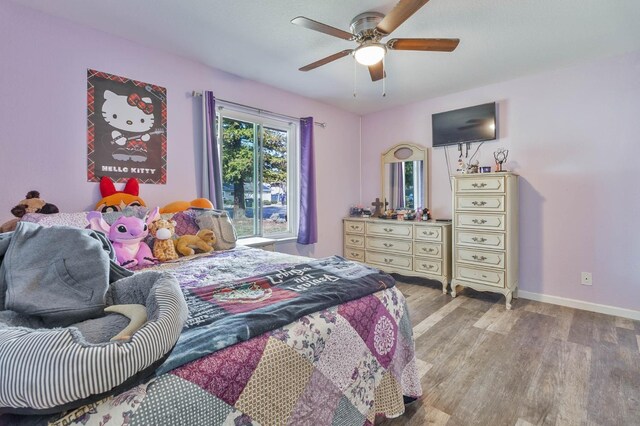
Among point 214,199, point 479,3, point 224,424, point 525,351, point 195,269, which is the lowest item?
point 525,351

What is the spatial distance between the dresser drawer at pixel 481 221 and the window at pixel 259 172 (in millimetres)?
1968

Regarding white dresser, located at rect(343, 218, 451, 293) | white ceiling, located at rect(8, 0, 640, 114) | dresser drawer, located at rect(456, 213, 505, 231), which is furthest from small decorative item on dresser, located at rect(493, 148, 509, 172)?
white dresser, located at rect(343, 218, 451, 293)

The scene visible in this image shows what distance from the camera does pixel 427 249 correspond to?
3.60 metres

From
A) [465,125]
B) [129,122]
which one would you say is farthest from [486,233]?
[129,122]

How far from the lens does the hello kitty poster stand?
2363 mm

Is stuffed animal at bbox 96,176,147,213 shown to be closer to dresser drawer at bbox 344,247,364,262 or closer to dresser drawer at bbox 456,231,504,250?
dresser drawer at bbox 344,247,364,262

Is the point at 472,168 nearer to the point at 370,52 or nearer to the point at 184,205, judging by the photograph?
the point at 370,52

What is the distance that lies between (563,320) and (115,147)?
4.09m

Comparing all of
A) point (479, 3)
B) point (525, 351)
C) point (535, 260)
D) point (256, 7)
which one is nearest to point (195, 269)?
point (256, 7)

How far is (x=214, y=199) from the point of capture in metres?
2.88

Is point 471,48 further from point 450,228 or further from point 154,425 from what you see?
point 154,425

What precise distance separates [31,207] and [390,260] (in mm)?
3445

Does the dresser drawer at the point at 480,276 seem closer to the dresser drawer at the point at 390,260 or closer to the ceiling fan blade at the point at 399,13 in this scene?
the dresser drawer at the point at 390,260

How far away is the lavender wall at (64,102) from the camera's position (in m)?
2.03
